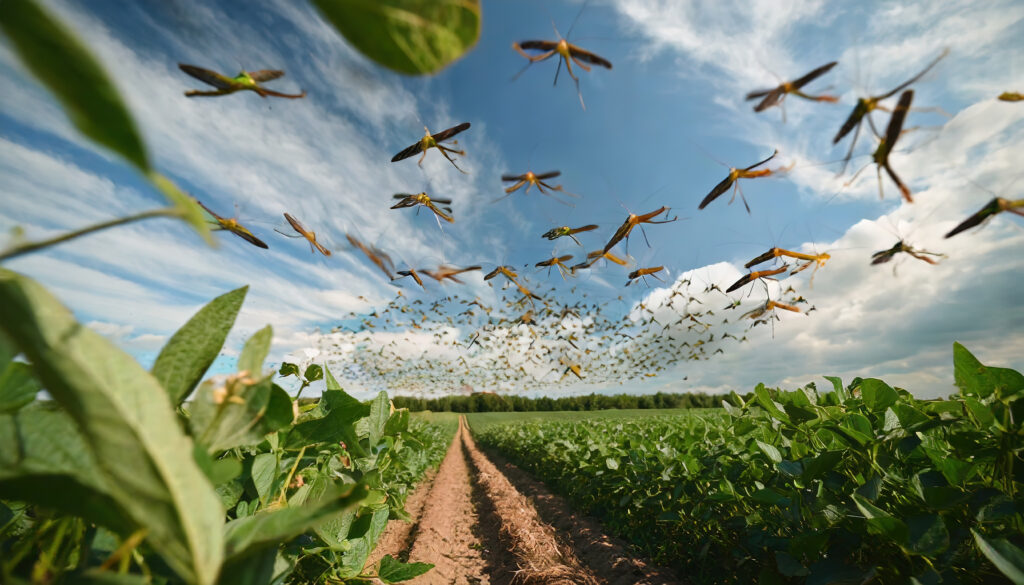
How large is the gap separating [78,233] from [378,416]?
1296 mm

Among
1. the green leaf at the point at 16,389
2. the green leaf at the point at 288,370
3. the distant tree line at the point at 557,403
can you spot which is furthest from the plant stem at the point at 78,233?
the distant tree line at the point at 557,403

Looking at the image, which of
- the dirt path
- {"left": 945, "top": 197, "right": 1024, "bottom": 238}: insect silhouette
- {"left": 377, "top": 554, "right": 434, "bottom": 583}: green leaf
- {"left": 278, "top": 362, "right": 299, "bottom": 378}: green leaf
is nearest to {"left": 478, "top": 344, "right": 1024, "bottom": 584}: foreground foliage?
{"left": 945, "top": 197, "right": 1024, "bottom": 238}: insect silhouette

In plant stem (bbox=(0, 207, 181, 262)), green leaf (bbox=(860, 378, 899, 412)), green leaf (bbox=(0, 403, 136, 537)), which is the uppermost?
plant stem (bbox=(0, 207, 181, 262))

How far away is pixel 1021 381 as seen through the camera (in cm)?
128

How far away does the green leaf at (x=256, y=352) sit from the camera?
615 mm

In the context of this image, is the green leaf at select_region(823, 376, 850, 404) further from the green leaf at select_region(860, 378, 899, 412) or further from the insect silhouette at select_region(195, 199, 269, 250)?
the insect silhouette at select_region(195, 199, 269, 250)

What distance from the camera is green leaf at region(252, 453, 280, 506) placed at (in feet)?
3.24

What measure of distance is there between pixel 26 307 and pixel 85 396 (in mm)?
109

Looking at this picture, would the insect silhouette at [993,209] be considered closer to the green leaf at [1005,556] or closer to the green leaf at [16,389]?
the green leaf at [1005,556]

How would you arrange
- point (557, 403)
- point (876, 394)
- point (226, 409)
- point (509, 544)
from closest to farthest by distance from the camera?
point (226, 409) < point (876, 394) < point (509, 544) < point (557, 403)

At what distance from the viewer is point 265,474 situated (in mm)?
1018

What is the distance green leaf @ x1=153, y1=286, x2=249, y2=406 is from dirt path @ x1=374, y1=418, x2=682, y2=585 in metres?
5.26

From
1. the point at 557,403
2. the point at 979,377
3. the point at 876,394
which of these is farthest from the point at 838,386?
the point at 557,403

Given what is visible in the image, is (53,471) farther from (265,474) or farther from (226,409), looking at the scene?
(265,474)
